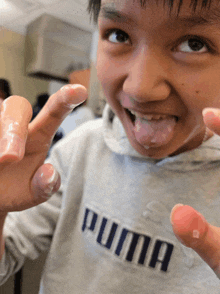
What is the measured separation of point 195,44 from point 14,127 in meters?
0.23

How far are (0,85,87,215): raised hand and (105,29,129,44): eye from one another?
11cm

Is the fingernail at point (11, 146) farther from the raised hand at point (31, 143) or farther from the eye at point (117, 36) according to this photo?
the eye at point (117, 36)

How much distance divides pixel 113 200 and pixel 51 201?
6.0 inches

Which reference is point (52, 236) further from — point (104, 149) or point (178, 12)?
point (178, 12)

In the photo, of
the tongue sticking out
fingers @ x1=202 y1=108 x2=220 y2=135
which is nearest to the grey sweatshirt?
the tongue sticking out

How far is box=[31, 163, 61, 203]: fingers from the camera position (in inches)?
11.0

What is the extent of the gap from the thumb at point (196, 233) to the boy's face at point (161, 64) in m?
0.15

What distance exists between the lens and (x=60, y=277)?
487mm

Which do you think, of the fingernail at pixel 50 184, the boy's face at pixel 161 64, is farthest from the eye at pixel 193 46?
the fingernail at pixel 50 184

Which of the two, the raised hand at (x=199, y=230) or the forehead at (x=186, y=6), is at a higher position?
the forehead at (x=186, y=6)

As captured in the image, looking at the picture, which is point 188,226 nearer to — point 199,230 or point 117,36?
point 199,230

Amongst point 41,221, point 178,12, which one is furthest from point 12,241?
point 178,12

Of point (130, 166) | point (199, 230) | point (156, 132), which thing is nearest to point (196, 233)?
point (199, 230)

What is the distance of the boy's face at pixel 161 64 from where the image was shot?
25cm
